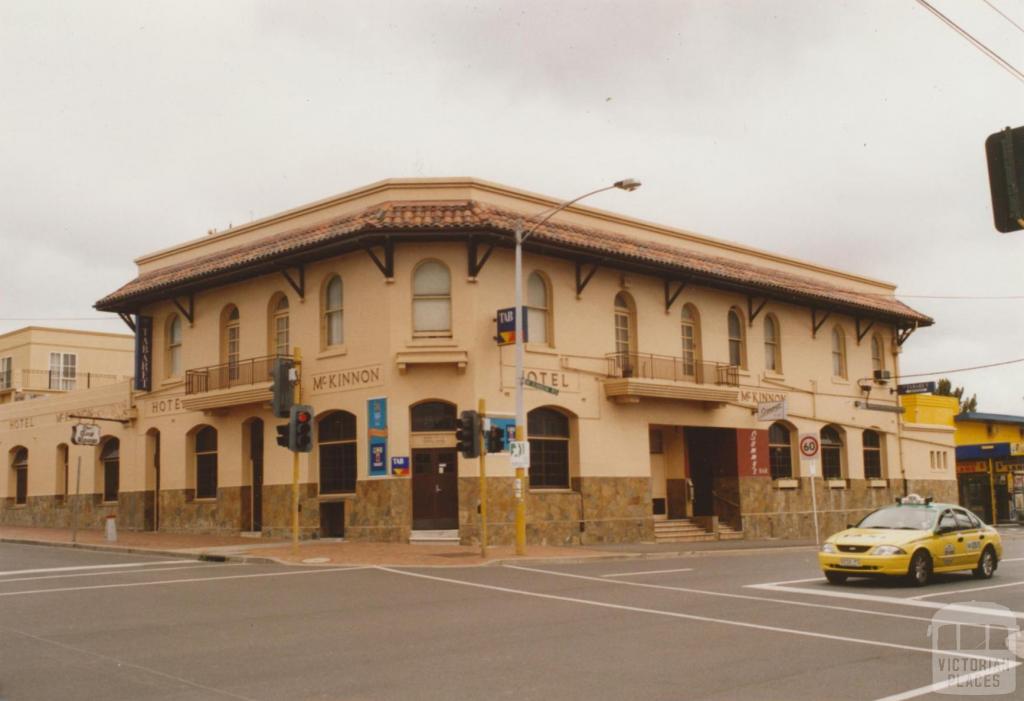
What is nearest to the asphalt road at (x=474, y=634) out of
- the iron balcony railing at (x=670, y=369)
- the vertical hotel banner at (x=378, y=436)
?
the vertical hotel banner at (x=378, y=436)

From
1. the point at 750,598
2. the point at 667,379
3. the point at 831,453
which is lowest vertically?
the point at 750,598

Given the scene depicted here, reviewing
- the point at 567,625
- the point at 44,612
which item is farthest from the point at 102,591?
the point at 567,625

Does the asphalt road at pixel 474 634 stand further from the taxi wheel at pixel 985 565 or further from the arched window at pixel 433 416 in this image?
the arched window at pixel 433 416

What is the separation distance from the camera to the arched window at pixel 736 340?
35.2 m

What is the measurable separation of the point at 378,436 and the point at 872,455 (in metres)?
22.3

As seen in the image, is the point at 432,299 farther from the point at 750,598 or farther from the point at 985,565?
the point at 985,565

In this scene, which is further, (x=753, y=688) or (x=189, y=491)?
(x=189, y=491)

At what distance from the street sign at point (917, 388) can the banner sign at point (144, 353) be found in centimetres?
2847

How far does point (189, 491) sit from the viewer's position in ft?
108

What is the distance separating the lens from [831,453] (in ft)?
127

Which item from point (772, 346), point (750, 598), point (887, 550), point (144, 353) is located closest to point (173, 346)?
point (144, 353)

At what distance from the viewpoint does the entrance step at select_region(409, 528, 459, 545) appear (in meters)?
26.6

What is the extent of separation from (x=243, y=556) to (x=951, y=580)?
47.4 ft

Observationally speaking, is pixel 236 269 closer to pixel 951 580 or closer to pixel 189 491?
pixel 189 491
